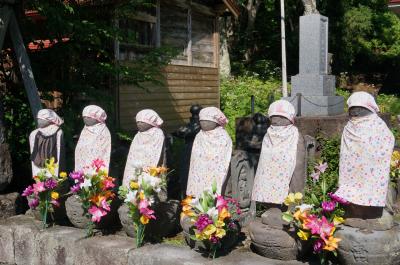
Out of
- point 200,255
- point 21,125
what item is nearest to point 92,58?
point 21,125

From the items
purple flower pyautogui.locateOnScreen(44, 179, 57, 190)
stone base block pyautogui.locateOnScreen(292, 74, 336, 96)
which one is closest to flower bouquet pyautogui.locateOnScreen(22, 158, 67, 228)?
purple flower pyautogui.locateOnScreen(44, 179, 57, 190)

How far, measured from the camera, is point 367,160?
3715mm

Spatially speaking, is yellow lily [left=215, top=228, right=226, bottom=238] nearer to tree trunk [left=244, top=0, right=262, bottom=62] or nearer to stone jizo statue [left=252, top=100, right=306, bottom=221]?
stone jizo statue [left=252, top=100, right=306, bottom=221]

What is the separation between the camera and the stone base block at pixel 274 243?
3.97 meters

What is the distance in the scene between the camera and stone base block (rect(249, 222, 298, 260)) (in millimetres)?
3975

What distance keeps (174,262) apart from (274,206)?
100cm

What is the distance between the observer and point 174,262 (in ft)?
13.6

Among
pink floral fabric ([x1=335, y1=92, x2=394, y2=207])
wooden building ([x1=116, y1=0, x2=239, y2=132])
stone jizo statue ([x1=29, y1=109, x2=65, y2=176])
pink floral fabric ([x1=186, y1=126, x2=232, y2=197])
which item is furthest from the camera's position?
wooden building ([x1=116, y1=0, x2=239, y2=132])

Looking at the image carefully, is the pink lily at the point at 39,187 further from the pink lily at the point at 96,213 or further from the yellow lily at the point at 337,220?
the yellow lily at the point at 337,220

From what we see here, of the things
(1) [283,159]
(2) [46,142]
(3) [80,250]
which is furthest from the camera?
(2) [46,142]

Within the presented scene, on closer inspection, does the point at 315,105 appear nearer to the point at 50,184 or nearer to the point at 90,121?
the point at 90,121

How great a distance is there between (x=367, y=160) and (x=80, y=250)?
2877mm

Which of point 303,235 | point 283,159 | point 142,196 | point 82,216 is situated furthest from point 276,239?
point 82,216

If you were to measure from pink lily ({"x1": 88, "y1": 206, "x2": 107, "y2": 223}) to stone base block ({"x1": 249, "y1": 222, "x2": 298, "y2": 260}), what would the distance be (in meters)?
1.50
